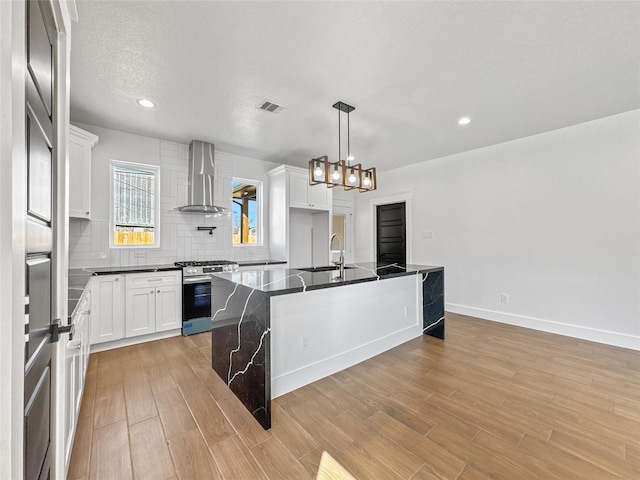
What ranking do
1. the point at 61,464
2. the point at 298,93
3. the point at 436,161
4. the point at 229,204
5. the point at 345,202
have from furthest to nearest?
the point at 345,202, the point at 436,161, the point at 229,204, the point at 298,93, the point at 61,464

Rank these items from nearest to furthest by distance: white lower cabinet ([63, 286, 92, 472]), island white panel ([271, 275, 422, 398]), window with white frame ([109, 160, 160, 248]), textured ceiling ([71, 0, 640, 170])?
white lower cabinet ([63, 286, 92, 472])
textured ceiling ([71, 0, 640, 170])
island white panel ([271, 275, 422, 398])
window with white frame ([109, 160, 160, 248])

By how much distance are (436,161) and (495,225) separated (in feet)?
4.93

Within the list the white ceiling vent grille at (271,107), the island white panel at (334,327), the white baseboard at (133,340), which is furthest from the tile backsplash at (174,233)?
the island white panel at (334,327)

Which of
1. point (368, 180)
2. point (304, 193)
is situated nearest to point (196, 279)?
point (304, 193)

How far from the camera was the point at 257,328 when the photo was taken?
1.93 m

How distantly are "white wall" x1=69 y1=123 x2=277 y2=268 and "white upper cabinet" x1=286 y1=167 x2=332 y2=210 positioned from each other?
568mm

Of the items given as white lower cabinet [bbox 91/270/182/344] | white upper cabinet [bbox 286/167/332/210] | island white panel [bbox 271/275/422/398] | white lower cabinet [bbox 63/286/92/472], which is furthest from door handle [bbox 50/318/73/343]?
white upper cabinet [bbox 286/167/332/210]

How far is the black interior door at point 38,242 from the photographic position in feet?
2.52

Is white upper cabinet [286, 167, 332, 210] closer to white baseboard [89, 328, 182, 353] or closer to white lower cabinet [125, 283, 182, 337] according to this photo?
white lower cabinet [125, 283, 182, 337]

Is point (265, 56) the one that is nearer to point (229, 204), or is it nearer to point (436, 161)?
point (229, 204)

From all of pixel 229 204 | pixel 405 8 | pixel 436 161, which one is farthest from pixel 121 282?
pixel 436 161

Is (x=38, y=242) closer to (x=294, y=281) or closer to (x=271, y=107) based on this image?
(x=294, y=281)

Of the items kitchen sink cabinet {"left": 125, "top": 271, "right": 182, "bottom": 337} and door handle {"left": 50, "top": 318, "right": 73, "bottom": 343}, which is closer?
door handle {"left": 50, "top": 318, "right": 73, "bottom": 343}

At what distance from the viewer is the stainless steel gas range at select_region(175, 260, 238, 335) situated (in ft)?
11.6
